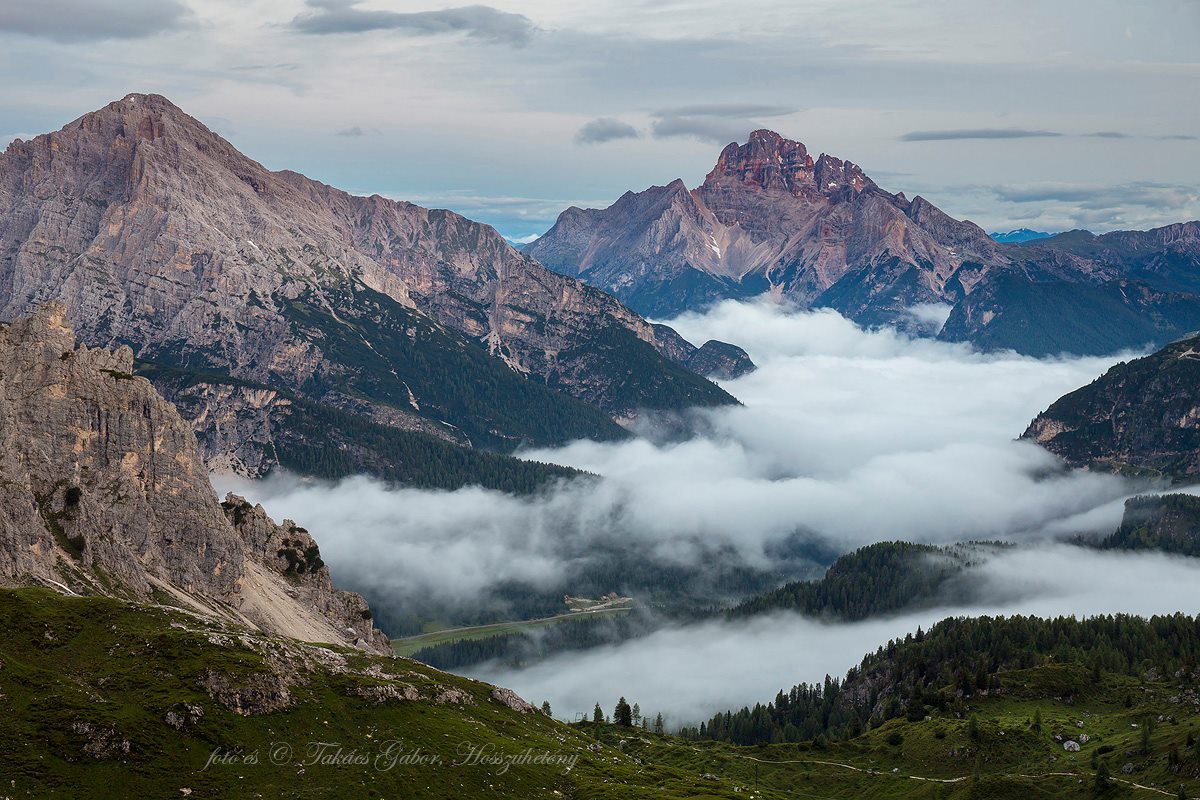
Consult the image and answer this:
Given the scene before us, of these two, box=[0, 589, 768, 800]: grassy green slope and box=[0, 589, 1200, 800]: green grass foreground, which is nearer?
box=[0, 589, 768, 800]: grassy green slope

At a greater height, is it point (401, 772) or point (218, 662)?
point (218, 662)

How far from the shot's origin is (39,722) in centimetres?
14712

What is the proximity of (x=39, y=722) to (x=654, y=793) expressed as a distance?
9015 cm

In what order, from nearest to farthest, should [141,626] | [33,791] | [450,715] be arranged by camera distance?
[33,791] → [141,626] → [450,715]


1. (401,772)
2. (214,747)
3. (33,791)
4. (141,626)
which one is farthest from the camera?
(141,626)

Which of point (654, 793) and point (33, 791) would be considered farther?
point (654, 793)

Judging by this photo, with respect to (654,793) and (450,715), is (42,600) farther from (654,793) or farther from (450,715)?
(654,793)

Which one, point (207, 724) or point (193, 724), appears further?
point (207, 724)

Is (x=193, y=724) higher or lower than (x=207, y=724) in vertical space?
higher

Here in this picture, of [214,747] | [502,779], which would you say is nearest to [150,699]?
[214,747]

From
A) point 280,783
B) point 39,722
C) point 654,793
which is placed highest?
point 39,722

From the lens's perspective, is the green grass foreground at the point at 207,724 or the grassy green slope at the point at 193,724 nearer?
the grassy green slope at the point at 193,724

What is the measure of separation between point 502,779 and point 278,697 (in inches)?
1345

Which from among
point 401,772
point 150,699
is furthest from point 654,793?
point 150,699
